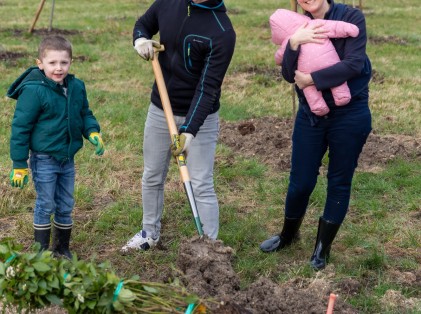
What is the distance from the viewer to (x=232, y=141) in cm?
696

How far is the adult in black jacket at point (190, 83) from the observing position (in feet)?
12.6

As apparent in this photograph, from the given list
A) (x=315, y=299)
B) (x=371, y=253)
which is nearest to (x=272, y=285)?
(x=315, y=299)

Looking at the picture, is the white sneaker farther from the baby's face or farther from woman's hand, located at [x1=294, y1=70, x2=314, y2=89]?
woman's hand, located at [x1=294, y1=70, x2=314, y2=89]

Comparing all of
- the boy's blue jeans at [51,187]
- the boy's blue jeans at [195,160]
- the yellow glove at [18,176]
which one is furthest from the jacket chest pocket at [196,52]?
the yellow glove at [18,176]

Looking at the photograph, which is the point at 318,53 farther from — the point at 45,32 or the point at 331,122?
the point at 45,32

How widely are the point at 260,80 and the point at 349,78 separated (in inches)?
231

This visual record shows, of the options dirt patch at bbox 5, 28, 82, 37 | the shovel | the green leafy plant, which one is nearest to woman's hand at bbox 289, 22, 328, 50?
the shovel

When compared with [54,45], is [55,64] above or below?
below

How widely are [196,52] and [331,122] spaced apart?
2.94 ft

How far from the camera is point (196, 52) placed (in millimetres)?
3881

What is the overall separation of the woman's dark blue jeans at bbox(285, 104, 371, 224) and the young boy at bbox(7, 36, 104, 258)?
1241mm

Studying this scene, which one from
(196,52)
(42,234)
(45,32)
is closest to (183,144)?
(196,52)

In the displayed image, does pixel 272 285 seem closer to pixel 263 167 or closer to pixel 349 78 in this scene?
pixel 349 78

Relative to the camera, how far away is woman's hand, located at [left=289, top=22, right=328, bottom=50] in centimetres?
376
